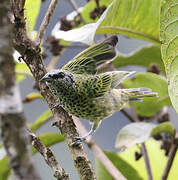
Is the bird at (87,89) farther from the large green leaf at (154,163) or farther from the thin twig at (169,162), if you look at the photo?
the large green leaf at (154,163)

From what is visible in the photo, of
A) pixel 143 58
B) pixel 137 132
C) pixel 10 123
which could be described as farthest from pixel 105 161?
pixel 10 123

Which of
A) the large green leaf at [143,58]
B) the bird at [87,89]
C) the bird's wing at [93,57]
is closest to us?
the bird's wing at [93,57]

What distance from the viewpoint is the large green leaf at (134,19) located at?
5.49ft

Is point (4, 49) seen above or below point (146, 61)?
above

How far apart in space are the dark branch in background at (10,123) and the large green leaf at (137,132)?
145 cm

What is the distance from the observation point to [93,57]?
5.26 feet

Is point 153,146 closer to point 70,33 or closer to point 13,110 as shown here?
point 70,33

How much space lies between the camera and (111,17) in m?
1.66

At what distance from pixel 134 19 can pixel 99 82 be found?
1.23 feet

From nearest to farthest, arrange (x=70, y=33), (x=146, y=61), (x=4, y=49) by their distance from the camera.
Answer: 1. (x=4, y=49)
2. (x=70, y=33)
3. (x=146, y=61)

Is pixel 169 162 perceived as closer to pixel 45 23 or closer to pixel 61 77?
pixel 61 77

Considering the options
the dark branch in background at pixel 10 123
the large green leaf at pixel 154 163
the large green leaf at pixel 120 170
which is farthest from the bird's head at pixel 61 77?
the dark branch in background at pixel 10 123

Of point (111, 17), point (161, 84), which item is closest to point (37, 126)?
point (161, 84)

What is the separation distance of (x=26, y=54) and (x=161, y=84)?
1096 millimetres
